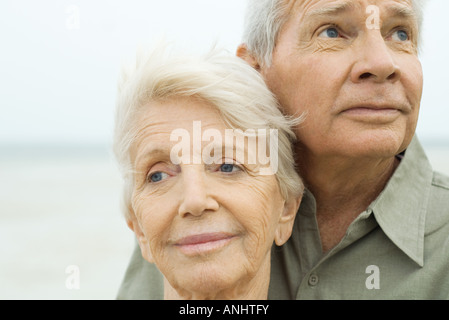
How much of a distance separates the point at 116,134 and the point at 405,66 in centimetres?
138

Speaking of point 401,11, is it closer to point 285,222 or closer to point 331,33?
point 331,33

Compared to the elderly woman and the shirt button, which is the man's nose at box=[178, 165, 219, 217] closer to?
the elderly woman

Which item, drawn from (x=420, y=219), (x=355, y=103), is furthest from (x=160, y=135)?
(x=420, y=219)

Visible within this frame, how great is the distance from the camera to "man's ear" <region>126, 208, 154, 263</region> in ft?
Result: 8.20

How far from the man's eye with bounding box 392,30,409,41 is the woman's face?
93 cm

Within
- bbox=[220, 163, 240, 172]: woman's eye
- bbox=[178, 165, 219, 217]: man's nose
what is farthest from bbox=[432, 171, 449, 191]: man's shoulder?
bbox=[178, 165, 219, 217]: man's nose

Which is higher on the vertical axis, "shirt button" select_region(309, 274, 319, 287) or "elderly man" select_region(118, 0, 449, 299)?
"elderly man" select_region(118, 0, 449, 299)

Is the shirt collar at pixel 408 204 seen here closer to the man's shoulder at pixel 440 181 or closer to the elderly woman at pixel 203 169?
the man's shoulder at pixel 440 181

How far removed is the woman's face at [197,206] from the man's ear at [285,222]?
0.14 meters

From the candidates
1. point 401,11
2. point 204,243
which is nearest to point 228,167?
point 204,243

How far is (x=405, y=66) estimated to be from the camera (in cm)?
251

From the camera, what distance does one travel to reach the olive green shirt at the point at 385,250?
8.55 feet

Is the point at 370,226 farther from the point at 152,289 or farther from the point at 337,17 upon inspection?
the point at 152,289

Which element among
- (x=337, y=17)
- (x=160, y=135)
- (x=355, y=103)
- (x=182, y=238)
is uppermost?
(x=337, y=17)
